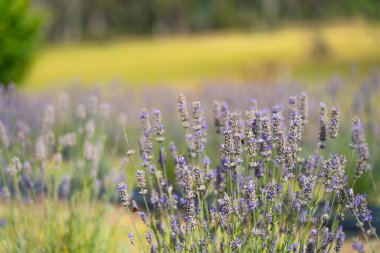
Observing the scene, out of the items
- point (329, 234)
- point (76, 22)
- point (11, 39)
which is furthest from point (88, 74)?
point (76, 22)

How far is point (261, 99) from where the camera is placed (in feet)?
25.2

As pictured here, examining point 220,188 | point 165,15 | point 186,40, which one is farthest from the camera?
point 165,15

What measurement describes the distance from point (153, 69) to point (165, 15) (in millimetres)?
29363

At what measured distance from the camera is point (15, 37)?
11750 mm

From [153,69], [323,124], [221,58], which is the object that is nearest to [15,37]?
[323,124]

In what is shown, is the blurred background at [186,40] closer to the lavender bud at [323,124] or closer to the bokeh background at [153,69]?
the bokeh background at [153,69]

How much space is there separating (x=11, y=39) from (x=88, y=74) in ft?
63.1

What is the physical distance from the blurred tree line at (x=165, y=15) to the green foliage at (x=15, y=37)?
4171 centimetres

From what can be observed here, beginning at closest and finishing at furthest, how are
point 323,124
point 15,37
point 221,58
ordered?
point 323,124 → point 15,37 → point 221,58

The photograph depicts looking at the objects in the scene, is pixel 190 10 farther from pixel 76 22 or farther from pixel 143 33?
pixel 76 22

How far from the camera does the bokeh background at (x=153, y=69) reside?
4.91 m

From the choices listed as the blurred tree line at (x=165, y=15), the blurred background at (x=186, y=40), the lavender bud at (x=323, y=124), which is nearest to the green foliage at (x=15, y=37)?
the blurred background at (x=186, y=40)

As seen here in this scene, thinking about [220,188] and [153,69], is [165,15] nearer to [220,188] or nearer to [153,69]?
[153,69]

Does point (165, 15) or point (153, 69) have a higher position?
point (165, 15)
